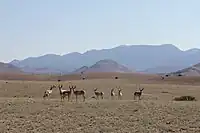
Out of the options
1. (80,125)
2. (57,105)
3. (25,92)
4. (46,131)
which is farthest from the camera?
(25,92)

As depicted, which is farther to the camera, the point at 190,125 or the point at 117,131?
the point at 190,125

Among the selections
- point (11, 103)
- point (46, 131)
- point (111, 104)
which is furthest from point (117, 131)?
point (11, 103)

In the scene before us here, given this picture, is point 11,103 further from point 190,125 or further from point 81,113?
point 190,125

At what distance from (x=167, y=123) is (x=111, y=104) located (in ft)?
20.8

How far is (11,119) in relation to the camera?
2209 cm

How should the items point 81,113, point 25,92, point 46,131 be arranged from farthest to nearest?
point 25,92 < point 81,113 < point 46,131

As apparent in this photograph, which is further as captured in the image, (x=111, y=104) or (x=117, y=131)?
(x=111, y=104)

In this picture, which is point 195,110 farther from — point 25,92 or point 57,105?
point 25,92

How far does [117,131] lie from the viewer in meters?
19.3

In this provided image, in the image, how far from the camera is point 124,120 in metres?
22.0

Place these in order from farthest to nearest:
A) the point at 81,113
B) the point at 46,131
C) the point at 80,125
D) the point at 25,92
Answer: the point at 25,92 → the point at 81,113 → the point at 80,125 → the point at 46,131

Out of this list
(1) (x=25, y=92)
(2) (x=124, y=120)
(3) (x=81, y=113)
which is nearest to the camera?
(2) (x=124, y=120)

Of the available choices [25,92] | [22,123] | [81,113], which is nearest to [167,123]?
[81,113]

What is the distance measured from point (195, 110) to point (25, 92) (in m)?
21.0
